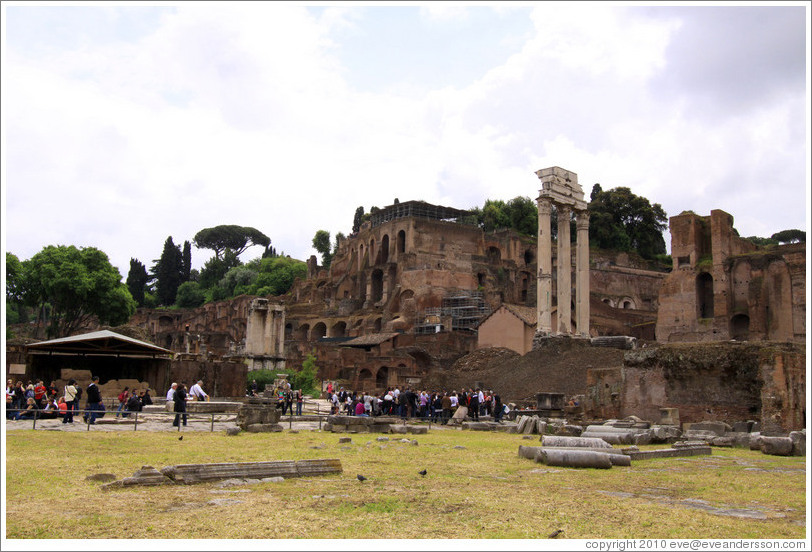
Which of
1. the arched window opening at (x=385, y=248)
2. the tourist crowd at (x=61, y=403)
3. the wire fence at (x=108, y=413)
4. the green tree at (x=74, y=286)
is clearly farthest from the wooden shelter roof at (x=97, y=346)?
the arched window opening at (x=385, y=248)

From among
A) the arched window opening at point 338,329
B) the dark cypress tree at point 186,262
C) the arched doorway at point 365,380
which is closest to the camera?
the arched doorway at point 365,380

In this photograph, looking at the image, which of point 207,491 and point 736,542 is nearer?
point 736,542

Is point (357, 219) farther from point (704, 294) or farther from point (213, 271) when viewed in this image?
point (704, 294)

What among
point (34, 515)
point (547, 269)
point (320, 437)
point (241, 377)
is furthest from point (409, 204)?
point (34, 515)

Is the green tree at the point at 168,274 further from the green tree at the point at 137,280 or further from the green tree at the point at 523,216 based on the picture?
the green tree at the point at 523,216

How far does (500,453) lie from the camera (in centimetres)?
1415

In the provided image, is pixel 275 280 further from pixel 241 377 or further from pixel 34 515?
pixel 34 515

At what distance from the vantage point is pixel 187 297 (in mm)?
102250

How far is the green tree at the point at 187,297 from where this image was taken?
10219cm

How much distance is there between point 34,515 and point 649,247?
78.5 meters

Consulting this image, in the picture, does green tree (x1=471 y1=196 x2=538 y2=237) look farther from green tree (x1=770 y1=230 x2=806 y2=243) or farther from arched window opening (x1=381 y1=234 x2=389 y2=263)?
green tree (x1=770 y1=230 x2=806 y2=243)

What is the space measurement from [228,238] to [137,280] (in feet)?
71.1

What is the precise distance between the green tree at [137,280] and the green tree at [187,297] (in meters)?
4.59

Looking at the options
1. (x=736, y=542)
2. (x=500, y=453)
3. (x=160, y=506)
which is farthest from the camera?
(x=500, y=453)
